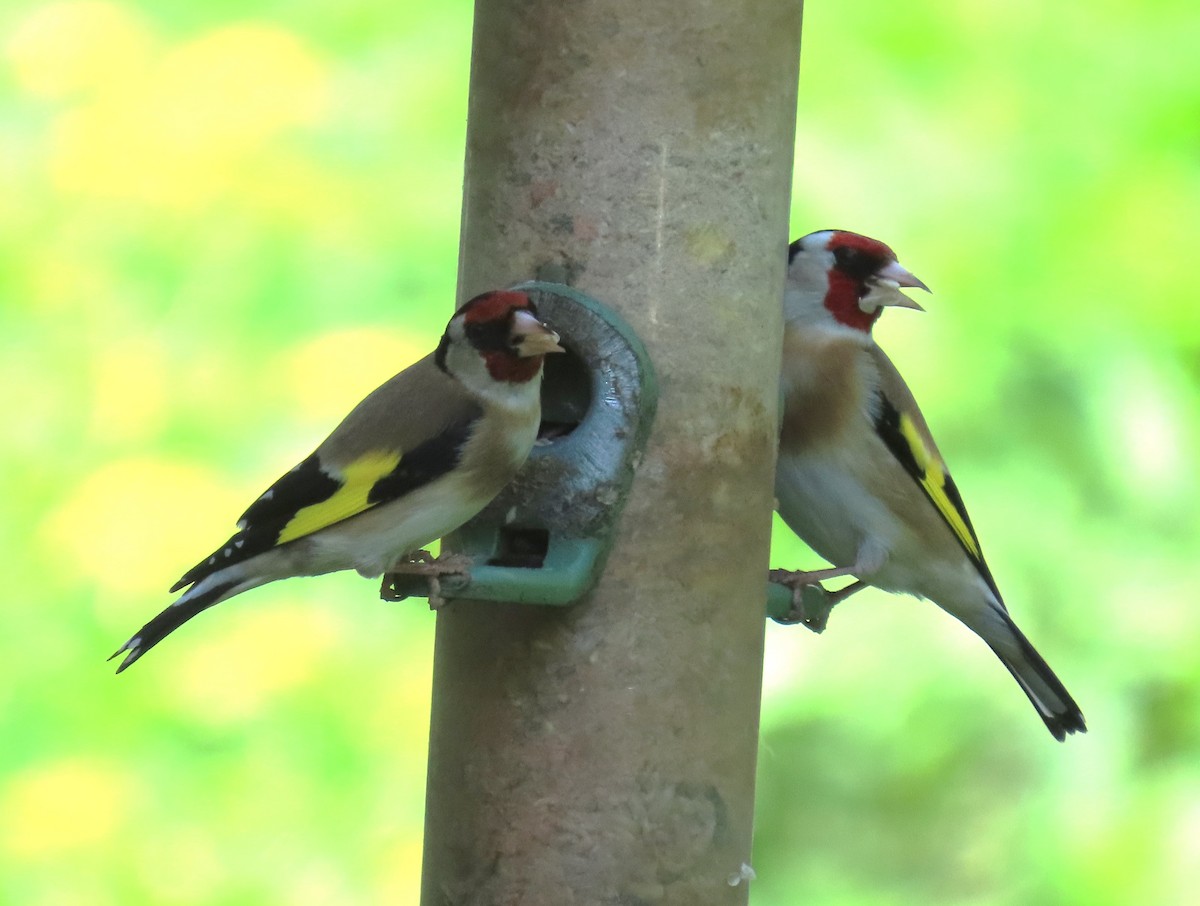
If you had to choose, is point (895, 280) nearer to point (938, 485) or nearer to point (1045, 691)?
point (938, 485)

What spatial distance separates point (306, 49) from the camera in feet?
16.8

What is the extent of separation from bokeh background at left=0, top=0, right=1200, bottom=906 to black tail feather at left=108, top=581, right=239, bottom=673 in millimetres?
1355

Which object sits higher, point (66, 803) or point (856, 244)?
point (856, 244)

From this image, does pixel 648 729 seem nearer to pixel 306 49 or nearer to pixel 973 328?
pixel 973 328

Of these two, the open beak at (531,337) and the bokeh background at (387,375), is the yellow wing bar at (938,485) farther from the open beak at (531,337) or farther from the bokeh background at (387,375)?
the open beak at (531,337)

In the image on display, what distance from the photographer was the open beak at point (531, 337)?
10.1 feet

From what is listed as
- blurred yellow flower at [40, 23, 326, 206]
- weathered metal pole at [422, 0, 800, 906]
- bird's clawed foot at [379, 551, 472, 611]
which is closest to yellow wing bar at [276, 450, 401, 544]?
bird's clawed foot at [379, 551, 472, 611]

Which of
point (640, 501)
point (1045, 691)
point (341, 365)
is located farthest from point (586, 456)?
point (341, 365)

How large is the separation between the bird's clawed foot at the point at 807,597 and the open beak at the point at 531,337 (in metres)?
0.79

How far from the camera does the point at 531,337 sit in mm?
3092

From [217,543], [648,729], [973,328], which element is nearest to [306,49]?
[217,543]

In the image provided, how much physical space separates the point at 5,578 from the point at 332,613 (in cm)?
77

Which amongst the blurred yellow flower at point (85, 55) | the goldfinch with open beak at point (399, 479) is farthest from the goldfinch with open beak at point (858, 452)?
the blurred yellow flower at point (85, 55)

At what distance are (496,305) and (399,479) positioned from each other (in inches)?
13.3
